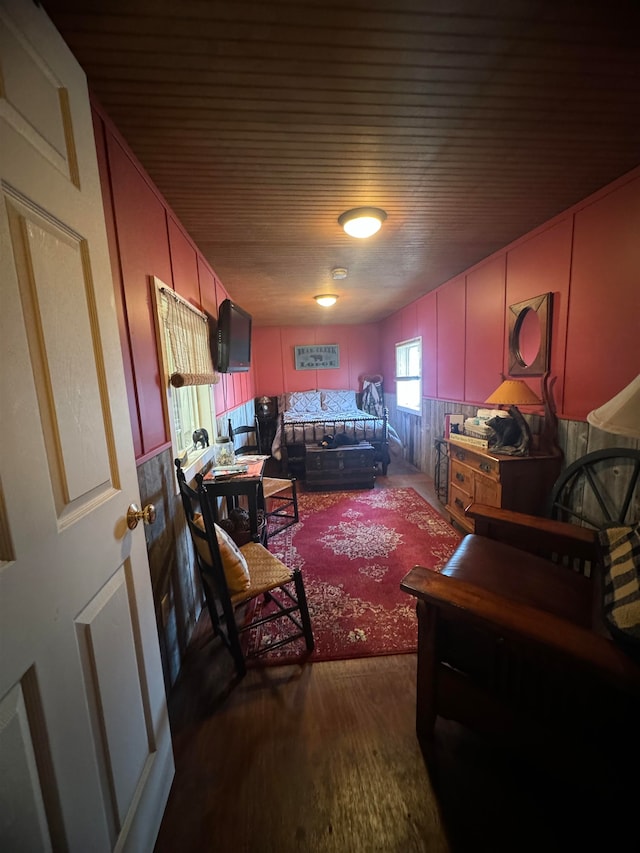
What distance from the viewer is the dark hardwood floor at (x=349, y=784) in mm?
1008

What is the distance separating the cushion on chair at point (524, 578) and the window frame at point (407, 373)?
340 cm

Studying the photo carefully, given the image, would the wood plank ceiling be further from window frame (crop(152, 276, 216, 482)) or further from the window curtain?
window frame (crop(152, 276, 216, 482))

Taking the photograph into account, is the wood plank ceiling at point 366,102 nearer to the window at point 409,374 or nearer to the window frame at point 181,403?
the window frame at point 181,403

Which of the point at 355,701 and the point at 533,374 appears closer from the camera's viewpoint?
the point at 355,701

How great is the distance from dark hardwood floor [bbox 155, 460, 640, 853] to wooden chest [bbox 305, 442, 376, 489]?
268 cm

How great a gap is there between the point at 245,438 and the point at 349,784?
3914mm

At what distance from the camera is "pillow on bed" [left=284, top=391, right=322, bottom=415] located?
21.2 feet

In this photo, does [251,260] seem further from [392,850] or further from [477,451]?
[392,850]

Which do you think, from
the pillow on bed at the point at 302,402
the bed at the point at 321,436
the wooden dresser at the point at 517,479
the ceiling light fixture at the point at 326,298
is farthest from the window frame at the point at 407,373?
the wooden dresser at the point at 517,479

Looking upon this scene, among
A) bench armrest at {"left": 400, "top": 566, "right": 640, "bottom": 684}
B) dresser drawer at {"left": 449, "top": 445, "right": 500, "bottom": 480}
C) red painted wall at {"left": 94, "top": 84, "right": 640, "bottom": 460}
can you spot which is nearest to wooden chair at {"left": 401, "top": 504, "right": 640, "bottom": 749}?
bench armrest at {"left": 400, "top": 566, "right": 640, "bottom": 684}

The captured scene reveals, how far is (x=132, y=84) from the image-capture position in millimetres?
1154

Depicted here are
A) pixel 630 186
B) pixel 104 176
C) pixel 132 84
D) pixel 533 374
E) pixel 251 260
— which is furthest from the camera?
pixel 251 260

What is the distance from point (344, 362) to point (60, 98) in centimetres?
618

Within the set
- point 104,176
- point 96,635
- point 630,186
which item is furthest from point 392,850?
point 630,186
